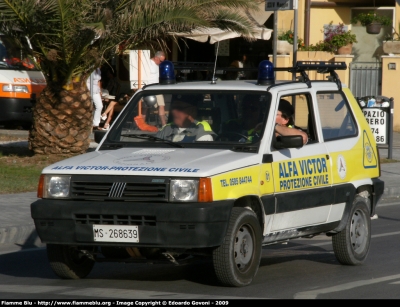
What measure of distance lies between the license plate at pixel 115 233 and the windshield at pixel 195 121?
112 centimetres

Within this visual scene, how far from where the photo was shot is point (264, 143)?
A: 7.50 meters

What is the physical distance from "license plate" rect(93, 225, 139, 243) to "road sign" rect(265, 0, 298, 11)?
332 inches

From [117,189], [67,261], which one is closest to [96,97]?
[67,261]

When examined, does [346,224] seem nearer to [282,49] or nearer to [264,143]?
[264,143]

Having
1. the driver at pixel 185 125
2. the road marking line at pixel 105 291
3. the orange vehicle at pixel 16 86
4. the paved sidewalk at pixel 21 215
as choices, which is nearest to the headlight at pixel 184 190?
the road marking line at pixel 105 291

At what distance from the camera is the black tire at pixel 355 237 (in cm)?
845

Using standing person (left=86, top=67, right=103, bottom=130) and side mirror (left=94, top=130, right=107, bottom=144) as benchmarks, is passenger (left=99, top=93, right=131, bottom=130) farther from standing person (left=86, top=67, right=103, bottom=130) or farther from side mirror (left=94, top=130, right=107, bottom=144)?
side mirror (left=94, top=130, right=107, bottom=144)

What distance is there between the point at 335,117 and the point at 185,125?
1.64 meters

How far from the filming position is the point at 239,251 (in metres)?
7.11

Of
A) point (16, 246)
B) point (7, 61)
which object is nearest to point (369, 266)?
point (16, 246)

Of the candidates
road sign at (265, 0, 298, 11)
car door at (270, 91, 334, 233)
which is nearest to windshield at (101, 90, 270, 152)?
car door at (270, 91, 334, 233)

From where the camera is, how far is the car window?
8500mm

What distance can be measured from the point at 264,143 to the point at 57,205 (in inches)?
71.2

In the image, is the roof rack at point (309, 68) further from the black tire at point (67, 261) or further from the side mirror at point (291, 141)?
the black tire at point (67, 261)
